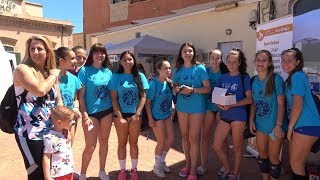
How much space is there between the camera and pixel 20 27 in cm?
2211

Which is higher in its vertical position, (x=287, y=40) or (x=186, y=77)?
(x=287, y=40)

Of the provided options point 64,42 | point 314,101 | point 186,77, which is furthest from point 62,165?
point 64,42

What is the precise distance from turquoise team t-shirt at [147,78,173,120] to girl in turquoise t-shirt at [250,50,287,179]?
1254 mm

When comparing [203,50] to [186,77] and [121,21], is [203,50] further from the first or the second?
[186,77]

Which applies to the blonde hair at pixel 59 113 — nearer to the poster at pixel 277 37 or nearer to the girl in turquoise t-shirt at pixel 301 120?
the girl in turquoise t-shirt at pixel 301 120

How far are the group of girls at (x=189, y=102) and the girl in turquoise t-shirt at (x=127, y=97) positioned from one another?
0.01 metres

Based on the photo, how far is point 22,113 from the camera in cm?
276

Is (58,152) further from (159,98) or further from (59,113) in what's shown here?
(159,98)

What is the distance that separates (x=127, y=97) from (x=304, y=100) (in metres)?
2.19

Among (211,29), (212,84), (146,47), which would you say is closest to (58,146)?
(212,84)

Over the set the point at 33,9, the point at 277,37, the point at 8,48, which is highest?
the point at 33,9

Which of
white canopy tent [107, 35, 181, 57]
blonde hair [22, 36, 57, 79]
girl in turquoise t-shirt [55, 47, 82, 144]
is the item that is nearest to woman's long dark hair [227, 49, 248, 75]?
girl in turquoise t-shirt [55, 47, 82, 144]

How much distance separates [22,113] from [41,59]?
20.0 inches

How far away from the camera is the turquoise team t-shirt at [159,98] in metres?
4.59
